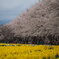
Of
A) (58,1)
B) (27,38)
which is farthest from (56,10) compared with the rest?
(27,38)

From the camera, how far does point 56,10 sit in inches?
1070

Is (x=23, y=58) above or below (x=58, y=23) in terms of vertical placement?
below

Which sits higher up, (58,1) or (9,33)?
(58,1)

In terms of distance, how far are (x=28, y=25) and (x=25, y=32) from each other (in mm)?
4276

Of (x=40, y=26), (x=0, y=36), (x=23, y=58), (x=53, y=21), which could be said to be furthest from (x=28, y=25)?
(x=23, y=58)

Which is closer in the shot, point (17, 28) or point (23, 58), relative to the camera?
point (23, 58)

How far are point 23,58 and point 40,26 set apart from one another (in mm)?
29418

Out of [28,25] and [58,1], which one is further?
[28,25]

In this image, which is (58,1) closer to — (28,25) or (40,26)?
(40,26)

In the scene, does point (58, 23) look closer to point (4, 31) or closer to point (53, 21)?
point (53, 21)

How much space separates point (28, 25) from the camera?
157 ft

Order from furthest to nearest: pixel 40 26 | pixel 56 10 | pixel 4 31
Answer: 1. pixel 4 31
2. pixel 40 26
3. pixel 56 10

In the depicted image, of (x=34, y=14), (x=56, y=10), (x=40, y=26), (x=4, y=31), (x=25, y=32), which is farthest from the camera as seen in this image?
(x=4, y=31)

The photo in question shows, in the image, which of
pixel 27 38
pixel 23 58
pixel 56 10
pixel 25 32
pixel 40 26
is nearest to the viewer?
pixel 23 58
